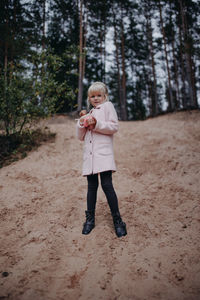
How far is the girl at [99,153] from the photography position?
2.28 meters

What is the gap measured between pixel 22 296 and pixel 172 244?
1.64 meters

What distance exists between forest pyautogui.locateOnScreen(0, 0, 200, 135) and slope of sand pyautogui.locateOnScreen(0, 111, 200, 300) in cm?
185

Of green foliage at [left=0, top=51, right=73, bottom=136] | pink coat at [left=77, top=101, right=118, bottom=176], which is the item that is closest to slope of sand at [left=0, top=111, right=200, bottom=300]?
pink coat at [left=77, top=101, right=118, bottom=176]

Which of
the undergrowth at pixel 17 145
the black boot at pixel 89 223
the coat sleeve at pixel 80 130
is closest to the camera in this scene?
the black boot at pixel 89 223

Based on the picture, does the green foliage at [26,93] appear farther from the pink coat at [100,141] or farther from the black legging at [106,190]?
the black legging at [106,190]

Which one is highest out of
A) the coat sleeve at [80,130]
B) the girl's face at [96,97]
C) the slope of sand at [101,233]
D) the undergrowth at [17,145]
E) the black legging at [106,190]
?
the girl's face at [96,97]

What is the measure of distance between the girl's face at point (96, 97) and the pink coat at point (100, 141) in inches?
3.3

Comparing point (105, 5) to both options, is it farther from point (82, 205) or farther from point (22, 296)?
point (22, 296)

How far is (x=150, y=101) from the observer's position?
20.3 meters

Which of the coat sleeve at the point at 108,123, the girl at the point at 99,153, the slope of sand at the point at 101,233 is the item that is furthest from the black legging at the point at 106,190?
the coat sleeve at the point at 108,123

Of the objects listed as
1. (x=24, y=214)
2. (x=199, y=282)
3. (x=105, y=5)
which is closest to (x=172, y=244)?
(x=199, y=282)

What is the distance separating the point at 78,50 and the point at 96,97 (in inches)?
207

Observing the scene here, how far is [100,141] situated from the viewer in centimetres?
238

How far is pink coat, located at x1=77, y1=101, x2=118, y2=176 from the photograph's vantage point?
7.46 feet
